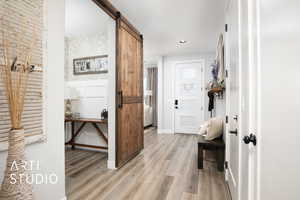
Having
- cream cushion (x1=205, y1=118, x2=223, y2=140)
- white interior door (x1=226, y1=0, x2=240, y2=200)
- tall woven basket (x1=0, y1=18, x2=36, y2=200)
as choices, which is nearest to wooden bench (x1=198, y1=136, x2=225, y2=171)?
cream cushion (x1=205, y1=118, x2=223, y2=140)

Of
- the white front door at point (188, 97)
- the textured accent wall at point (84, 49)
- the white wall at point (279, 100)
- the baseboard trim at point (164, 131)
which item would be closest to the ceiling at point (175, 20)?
the textured accent wall at point (84, 49)

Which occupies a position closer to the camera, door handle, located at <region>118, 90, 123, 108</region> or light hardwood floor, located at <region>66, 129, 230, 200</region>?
light hardwood floor, located at <region>66, 129, 230, 200</region>

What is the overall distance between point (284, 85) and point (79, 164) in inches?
120

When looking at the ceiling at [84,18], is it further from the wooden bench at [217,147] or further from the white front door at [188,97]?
the white front door at [188,97]

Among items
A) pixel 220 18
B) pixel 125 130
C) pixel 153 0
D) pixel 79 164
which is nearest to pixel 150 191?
pixel 125 130

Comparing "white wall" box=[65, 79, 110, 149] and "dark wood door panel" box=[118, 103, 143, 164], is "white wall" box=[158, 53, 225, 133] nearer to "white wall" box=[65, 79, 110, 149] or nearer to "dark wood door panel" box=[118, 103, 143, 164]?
"dark wood door panel" box=[118, 103, 143, 164]

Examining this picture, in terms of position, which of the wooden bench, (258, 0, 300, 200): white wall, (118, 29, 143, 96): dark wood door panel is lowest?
the wooden bench

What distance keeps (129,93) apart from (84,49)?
1.70 metres

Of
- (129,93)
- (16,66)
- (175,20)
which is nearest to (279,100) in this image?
(16,66)

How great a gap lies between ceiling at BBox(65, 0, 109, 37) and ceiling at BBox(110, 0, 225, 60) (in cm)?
44

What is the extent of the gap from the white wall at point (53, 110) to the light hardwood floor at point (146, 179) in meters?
0.50

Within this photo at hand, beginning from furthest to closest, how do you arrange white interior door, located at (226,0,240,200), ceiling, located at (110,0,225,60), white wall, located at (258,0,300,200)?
ceiling, located at (110,0,225,60)
white interior door, located at (226,0,240,200)
white wall, located at (258,0,300,200)

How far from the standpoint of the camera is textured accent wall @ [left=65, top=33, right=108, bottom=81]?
11.4ft

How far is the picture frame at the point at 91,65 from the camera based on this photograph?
341 centimetres
